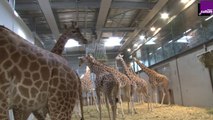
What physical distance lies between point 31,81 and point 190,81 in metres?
6.25

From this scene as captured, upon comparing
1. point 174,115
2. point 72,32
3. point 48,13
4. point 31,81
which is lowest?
point 174,115

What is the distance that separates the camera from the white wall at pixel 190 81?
6.45m

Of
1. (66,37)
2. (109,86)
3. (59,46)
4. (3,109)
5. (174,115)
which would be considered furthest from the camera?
(174,115)

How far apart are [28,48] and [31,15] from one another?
7.33 m

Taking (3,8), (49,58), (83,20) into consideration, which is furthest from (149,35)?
(49,58)

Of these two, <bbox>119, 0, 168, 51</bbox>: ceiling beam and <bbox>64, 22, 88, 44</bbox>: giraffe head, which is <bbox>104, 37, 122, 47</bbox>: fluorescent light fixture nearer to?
<bbox>119, 0, 168, 51</bbox>: ceiling beam

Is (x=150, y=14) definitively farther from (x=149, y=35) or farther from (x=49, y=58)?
(x=49, y=58)

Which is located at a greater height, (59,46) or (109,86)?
(59,46)

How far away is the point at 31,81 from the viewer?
1.73m

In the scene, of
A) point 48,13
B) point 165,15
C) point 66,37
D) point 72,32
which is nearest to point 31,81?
point 66,37

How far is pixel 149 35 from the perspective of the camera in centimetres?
1065

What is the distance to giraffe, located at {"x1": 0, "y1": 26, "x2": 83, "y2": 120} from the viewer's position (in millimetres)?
1613

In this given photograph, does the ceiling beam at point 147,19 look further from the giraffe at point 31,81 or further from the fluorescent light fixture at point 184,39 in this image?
the giraffe at point 31,81

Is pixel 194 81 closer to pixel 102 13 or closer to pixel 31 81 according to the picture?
pixel 102 13
